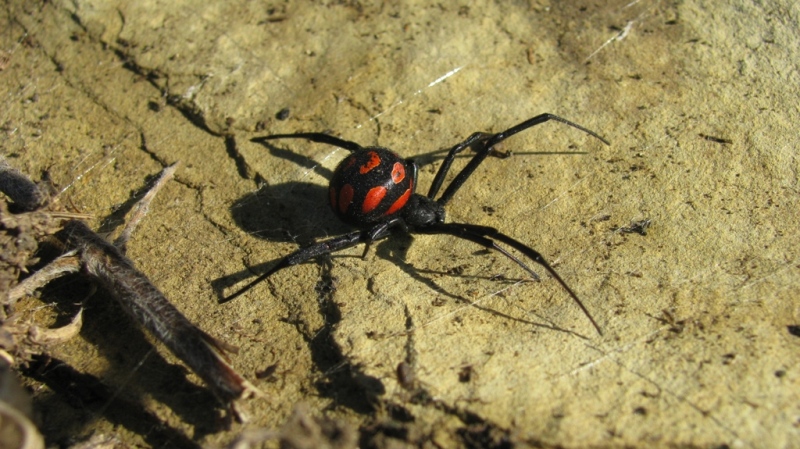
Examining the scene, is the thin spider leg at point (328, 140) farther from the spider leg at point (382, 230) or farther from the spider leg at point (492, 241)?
the spider leg at point (492, 241)

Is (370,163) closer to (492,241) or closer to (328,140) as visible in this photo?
(328,140)

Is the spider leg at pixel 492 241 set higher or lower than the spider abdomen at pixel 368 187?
lower

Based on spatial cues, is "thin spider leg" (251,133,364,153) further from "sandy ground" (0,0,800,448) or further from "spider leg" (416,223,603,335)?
"spider leg" (416,223,603,335)

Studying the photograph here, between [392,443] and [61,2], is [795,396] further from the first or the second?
[61,2]

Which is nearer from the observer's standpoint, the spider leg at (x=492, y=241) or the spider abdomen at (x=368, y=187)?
the spider leg at (x=492, y=241)

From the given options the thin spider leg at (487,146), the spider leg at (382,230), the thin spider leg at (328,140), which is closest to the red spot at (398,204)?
the spider leg at (382,230)

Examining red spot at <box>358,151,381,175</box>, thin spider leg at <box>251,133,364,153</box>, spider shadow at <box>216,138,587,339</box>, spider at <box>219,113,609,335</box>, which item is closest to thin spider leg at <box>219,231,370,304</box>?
spider at <box>219,113,609,335</box>

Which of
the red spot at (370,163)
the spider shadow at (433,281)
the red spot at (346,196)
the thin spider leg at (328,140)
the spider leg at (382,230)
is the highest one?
the thin spider leg at (328,140)
